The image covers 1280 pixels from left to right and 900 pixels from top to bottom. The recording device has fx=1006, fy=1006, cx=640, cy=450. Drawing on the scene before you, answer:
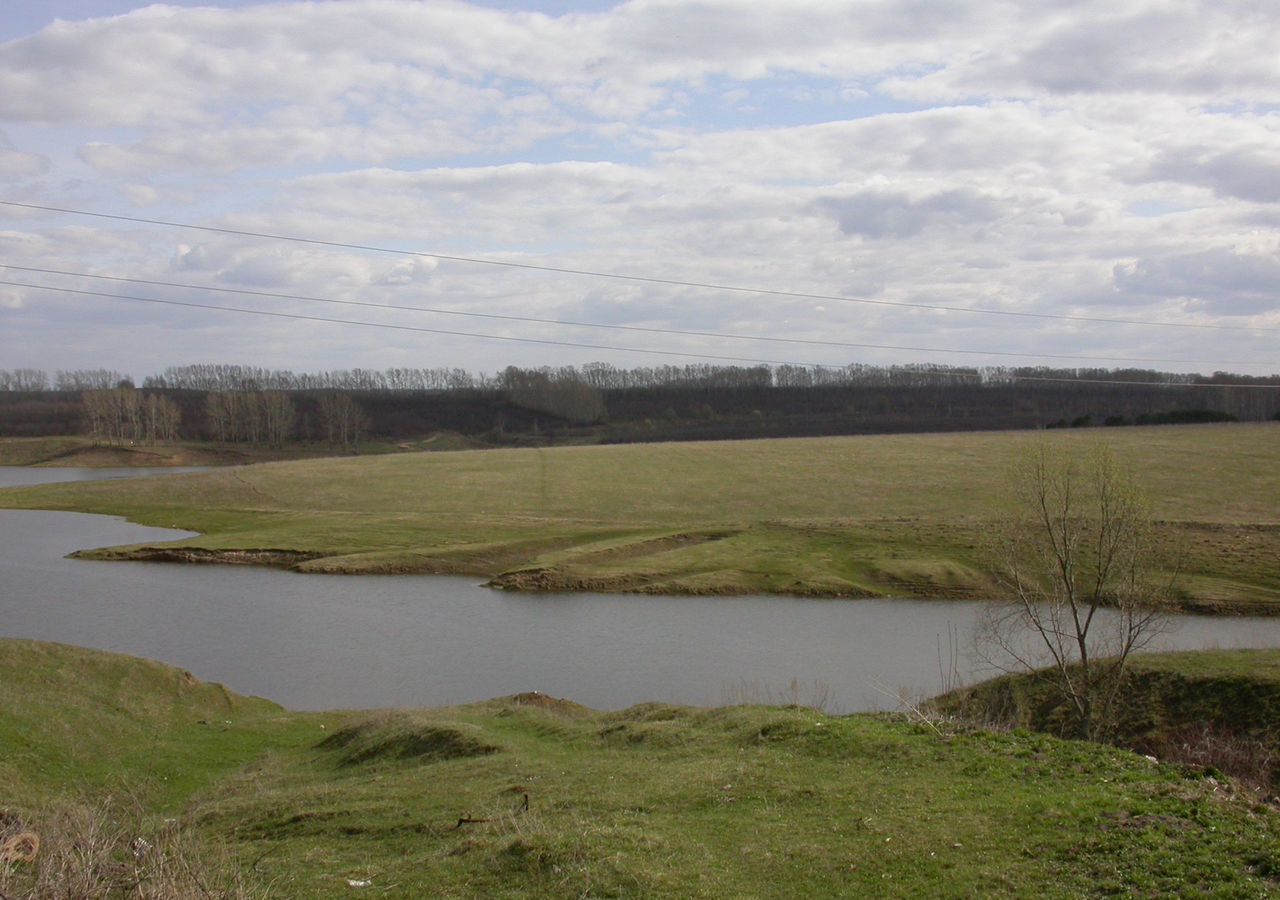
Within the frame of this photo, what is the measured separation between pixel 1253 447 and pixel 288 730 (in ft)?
236

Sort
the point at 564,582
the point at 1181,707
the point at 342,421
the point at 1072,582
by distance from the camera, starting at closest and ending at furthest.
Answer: the point at 1181,707 → the point at 1072,582 → the point at 564,582 → the point at 342,421

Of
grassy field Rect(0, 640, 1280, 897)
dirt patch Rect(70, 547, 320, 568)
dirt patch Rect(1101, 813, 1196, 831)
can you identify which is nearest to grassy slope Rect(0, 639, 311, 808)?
grassy field Rect(0, 640, 1280, 897)

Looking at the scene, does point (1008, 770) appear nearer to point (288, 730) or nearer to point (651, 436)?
point (288, 730)

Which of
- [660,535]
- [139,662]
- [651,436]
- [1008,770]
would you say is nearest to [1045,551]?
[1008,770]

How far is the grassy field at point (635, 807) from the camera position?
30.5 ft

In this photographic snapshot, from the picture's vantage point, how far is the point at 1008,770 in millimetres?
12602

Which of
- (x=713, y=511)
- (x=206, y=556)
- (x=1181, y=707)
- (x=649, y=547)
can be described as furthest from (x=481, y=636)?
(x=713, y=511)

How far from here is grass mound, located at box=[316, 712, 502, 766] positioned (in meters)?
17.2

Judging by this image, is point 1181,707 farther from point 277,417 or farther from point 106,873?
point 277,417

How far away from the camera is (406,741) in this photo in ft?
59.6

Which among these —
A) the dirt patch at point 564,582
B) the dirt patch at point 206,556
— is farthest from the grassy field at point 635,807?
the dirt patch at point 206,556

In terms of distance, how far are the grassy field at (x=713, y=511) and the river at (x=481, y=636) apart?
9.71ft

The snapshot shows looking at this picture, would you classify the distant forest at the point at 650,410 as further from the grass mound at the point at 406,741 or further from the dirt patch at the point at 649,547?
the grass mound at the point at 406,741

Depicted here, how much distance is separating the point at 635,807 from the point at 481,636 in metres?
22.7
